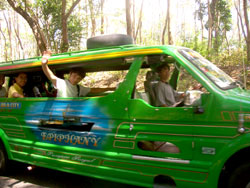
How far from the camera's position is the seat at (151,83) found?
3498 mm

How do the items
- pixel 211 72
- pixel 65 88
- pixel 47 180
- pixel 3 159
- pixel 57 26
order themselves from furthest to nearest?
pixel 57 26 → pixel 3 159 → pixel 47 180 → pixel 65 88 → pixel 211 72

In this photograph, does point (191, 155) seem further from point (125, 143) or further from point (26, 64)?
point (26, 64)

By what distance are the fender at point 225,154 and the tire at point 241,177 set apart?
0.17m

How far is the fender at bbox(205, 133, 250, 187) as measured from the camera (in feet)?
7.86

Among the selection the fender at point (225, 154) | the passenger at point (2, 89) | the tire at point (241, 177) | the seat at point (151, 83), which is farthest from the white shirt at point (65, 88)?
the tire at point (241, 177)

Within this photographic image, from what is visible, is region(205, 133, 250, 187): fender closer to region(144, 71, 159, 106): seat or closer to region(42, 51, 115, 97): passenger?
region(144, 71, 159, 106): seat

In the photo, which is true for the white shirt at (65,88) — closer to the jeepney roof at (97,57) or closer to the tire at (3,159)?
the jeepney roof at (97,57)

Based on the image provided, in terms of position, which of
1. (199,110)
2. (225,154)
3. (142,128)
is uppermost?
(199,110)

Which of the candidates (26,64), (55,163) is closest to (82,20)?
(26,64)

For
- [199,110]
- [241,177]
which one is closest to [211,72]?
[199,110]

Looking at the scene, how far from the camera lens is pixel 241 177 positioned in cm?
249

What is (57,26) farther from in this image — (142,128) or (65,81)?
(142,128)

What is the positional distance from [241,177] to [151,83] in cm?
178

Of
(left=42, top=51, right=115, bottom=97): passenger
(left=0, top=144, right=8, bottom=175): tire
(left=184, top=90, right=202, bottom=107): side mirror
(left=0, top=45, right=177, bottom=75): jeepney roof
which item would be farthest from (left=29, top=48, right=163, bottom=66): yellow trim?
(left=0, top=144, right=8, bottom=175): tire
